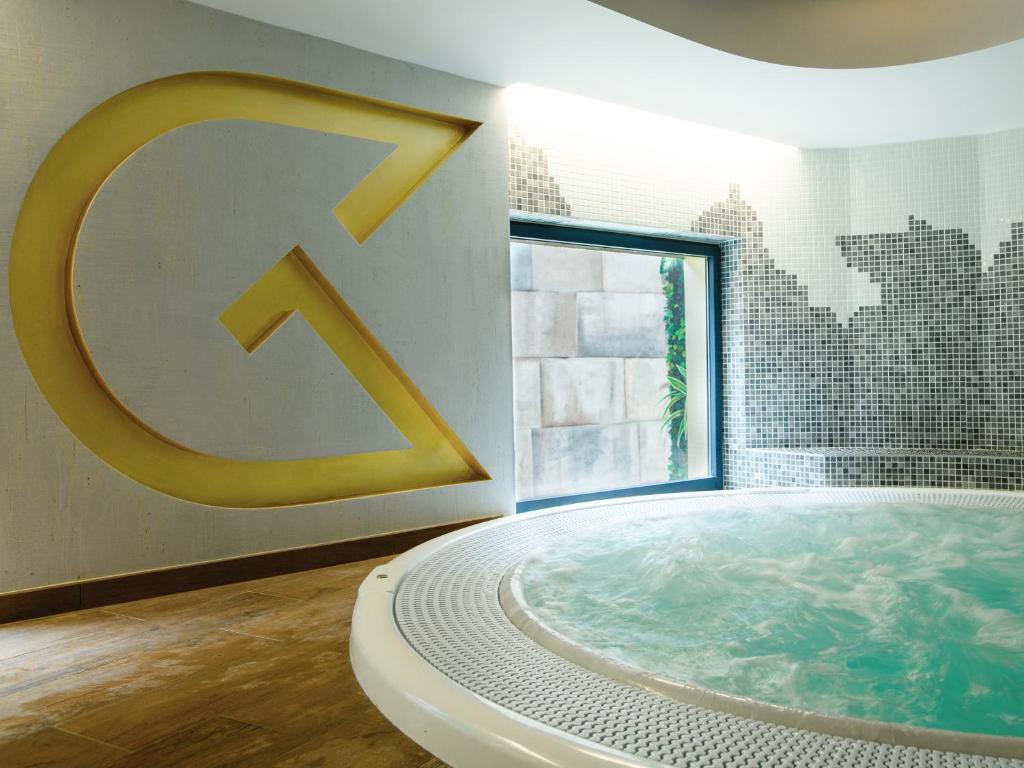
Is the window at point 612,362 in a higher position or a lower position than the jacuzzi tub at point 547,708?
higher

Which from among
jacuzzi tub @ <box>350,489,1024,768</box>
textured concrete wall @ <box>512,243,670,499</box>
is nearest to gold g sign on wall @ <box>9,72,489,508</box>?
textured concrete wall @ <box>512,243,670,499</box>

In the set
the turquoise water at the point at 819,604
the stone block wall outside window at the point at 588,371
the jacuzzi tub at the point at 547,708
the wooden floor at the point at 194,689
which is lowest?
the wooden floor at the point at 194,689

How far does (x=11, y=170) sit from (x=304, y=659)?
1923 mm

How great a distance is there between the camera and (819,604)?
220 centimetres

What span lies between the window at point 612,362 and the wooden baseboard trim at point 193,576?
38.7 inches

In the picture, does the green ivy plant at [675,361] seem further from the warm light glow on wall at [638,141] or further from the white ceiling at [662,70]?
the white ceiling at [662,70]

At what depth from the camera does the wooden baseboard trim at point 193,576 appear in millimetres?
2521

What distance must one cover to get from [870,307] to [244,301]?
154 inches

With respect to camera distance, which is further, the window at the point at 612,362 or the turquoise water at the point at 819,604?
the window at the point at 612,362

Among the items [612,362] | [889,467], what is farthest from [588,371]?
[889,467]

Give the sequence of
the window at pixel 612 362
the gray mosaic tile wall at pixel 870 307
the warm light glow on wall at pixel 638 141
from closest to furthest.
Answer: the warm light glow on wall at pixel 638 141
the window at pixel 612 362
the gray mosaic tile wall at pixel 870 307

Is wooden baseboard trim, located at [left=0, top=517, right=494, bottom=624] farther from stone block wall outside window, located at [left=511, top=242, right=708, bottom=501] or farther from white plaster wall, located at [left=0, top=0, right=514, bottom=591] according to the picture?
stone block wall outside window, located at [left=511, top=242, right=708, bottom=501]

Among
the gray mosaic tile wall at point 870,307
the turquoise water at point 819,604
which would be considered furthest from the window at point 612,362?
the turquoise water at point 819,604

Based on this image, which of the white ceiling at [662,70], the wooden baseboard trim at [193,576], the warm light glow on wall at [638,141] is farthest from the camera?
the warm light glow on wall at [638,141]
